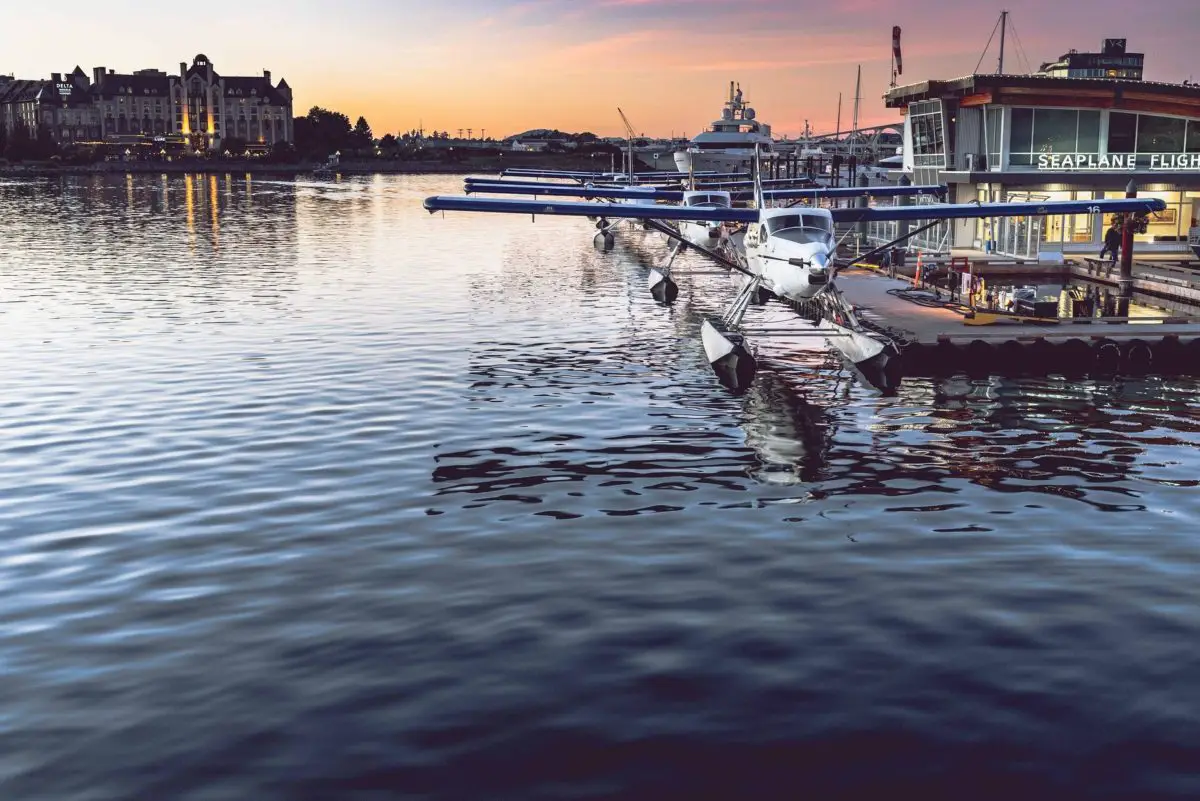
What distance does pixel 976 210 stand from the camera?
94.7 ft

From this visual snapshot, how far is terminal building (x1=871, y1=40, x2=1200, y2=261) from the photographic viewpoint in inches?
1822

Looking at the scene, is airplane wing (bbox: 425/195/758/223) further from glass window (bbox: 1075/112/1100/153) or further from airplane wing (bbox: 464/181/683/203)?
glass window (bbox: 1075/112/1100/153)

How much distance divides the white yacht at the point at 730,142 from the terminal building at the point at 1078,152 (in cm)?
7964

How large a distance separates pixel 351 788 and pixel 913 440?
14.2 metres

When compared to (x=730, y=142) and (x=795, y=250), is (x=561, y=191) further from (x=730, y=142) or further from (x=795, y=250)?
(x=730, y=142)

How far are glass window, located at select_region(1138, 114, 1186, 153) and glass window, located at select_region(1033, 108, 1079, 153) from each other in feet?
10.0

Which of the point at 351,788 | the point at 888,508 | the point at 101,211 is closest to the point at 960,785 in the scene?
the point at 351,788

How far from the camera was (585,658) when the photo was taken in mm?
10961

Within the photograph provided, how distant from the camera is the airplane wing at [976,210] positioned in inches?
1131

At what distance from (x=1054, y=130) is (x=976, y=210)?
74.2 ft

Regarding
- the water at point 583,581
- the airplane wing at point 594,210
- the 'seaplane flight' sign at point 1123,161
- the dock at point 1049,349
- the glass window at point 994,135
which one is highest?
the glass window at point 994,135

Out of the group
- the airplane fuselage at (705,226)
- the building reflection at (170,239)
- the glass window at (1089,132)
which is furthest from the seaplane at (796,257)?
the glass window at (1089,132)

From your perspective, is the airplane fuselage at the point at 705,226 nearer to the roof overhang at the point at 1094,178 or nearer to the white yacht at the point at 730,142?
the roof overhang at the point at 1094,178

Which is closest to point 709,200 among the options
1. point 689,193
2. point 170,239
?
point 689,193
